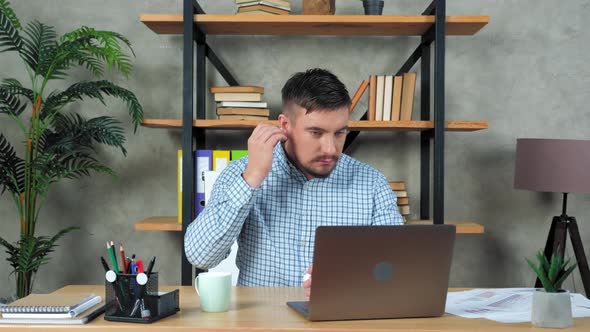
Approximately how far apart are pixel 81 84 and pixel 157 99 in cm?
53

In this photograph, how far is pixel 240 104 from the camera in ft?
10.6

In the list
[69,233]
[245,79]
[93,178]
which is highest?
[245,79]

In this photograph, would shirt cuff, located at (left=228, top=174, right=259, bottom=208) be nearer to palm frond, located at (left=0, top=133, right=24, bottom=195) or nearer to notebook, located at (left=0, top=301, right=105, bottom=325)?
notebook, located at (left=0, top=301, right=105, bottom=325)

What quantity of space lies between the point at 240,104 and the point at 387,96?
0.72 m

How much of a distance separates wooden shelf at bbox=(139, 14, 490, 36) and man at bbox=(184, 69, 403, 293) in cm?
112

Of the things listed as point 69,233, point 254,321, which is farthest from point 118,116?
point 254,321

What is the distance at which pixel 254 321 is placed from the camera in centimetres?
137

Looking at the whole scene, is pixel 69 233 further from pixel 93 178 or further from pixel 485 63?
pixel 485 63

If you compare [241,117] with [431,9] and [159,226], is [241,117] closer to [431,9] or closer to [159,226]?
[159,226]

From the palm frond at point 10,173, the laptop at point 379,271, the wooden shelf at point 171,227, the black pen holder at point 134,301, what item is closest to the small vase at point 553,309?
the laptop at point 379,271

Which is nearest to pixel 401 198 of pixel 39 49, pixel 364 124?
pixel 364 124

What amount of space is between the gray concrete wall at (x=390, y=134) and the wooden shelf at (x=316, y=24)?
0.60 ft

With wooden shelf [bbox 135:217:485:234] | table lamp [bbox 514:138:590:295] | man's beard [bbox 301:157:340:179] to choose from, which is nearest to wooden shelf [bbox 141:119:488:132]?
table lamp [bbox 514:138:590:295]

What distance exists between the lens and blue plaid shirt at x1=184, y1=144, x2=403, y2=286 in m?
1.94
